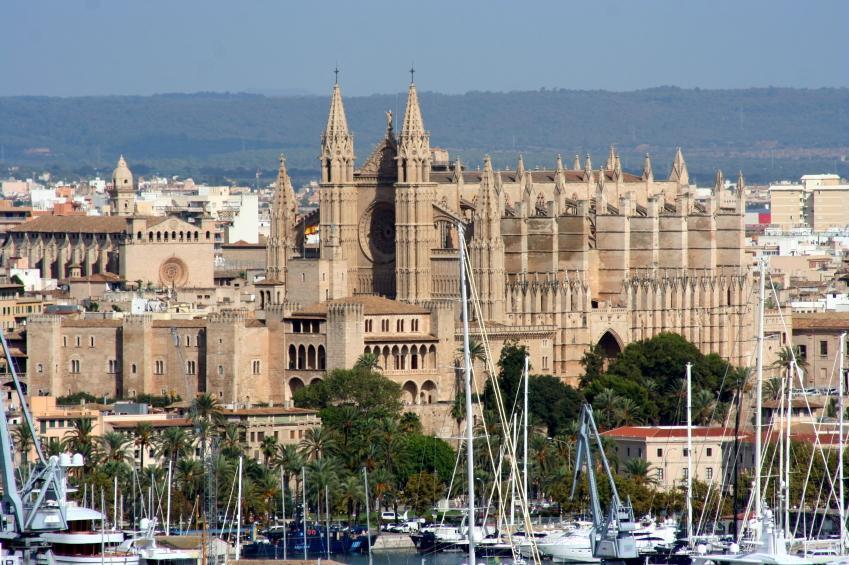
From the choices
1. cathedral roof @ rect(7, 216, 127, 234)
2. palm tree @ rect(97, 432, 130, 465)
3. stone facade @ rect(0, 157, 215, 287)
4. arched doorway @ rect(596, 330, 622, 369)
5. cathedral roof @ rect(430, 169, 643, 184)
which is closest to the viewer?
palm tree @ rect(97, 432, 130, 465)

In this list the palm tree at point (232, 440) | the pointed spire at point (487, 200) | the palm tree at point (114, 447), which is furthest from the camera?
the pointed spire at point (487, 200)

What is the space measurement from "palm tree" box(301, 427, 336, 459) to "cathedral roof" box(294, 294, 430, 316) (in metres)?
15.9

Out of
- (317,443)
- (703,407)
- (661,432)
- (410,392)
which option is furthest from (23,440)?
(703,407)

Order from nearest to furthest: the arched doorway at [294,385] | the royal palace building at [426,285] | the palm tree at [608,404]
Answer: the palm tree at [608,404], the arched doorway at [294,385], the royal palace building at [426,285]

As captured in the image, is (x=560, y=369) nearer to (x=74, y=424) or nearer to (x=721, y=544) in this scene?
(x=74, y=424)

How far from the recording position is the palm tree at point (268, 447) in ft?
315

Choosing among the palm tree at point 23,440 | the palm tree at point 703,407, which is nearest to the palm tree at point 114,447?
the palm tree at point 23,440

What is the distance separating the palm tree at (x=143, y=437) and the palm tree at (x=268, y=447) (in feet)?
12.8

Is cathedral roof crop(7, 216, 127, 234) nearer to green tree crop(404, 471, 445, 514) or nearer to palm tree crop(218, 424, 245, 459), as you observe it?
palm tree crop(218, 424, 245, 459)

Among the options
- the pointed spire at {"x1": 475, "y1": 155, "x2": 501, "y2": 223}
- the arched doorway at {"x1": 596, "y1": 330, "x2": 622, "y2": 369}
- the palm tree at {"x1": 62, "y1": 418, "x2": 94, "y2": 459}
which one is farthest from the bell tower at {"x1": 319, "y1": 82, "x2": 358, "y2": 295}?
the palm tree at {"x1": 62, "y1": 418, "x2": 94, "y2": 459}

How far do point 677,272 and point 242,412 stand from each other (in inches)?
1294

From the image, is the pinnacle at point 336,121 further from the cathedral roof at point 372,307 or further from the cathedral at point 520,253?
the cathedral roof at point 372,307

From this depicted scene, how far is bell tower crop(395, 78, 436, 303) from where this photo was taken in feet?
395

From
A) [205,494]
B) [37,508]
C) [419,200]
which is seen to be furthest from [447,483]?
[37,508]
